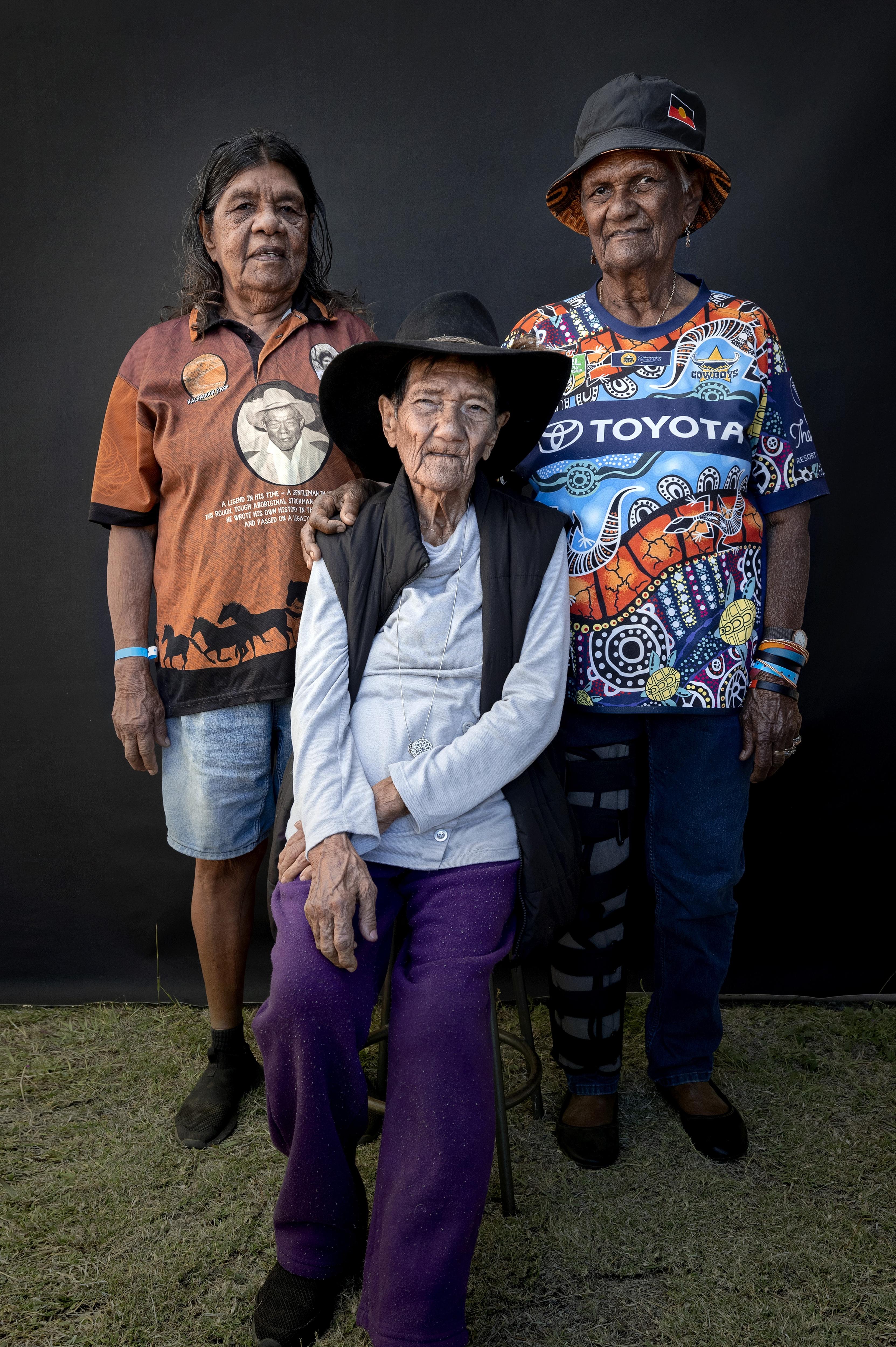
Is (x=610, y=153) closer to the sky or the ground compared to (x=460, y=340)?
closer to the sky

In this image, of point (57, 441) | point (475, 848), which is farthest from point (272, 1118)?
point (57, 441)

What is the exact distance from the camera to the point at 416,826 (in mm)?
1699

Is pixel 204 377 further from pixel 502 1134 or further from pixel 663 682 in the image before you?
pixel 502 1134

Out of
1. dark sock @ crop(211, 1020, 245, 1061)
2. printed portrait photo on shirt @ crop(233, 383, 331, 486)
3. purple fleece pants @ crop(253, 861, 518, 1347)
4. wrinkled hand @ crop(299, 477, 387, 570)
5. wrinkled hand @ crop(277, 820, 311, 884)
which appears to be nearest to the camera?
purple fleece pants @ crop(253, 861, 518, 1347)

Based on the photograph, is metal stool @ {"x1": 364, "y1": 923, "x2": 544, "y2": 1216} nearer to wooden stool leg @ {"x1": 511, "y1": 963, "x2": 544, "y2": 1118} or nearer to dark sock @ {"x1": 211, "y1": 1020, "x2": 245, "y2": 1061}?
wooden stool leg @ {"x1": 511, "y1": 963, "x2": 544, "y2": 1118}

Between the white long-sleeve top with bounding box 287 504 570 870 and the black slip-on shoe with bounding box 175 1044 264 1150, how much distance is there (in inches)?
39.1

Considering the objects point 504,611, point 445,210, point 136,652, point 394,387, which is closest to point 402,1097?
point 504,611

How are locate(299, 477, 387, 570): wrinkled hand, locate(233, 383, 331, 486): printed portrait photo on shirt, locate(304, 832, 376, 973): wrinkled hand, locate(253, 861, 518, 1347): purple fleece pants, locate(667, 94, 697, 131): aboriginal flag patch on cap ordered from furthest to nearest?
locate(233, 383, 331, 486): printed portrait photo on shirt, locate(667, 94, 697, 131): aboriginal flag patch on cap, locate(299, 477, 387, 570): wrinkled hand, locate(304, 832, 376, 973): wrinkled hand, locate(253, 861, 518, 1347): purple fleece pants

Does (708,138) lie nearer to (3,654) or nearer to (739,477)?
(739,477)

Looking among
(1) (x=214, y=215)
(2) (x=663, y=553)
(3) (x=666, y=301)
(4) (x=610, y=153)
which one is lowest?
(2) (x=663, y=553)

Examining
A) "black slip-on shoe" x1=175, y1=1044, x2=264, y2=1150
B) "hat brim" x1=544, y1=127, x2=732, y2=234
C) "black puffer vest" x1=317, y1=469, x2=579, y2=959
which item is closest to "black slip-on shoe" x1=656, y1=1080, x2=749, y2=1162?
Result: "black puffer vest" x1=317, y1=469, x2=579, y2=959

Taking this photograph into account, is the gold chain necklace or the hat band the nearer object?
the hat band

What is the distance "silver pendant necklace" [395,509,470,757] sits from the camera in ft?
5.78

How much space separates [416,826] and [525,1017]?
827mm
